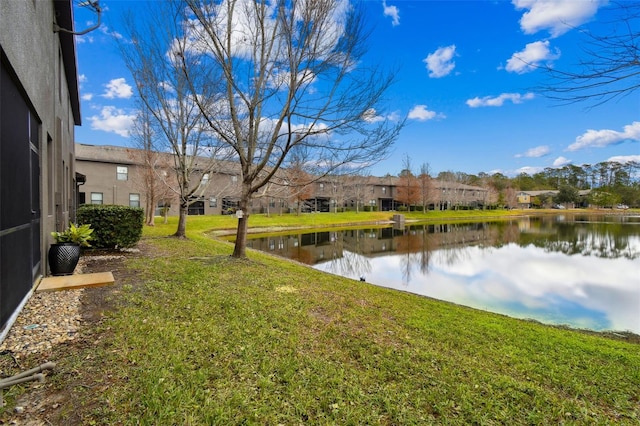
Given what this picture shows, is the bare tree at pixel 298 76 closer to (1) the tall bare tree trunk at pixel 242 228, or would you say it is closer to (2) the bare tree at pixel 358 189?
(1) the tall bare tree trunk at pixel 242 228

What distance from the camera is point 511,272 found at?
43.2 ft

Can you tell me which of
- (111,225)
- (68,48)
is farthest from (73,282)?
(68,48)

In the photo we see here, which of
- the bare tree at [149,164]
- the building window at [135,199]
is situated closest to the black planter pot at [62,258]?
the bare tree at [149,164]

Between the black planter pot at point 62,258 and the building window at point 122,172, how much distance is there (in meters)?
26.7

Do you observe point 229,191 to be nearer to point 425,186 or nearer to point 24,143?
point 24,143

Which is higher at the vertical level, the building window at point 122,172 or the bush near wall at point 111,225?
the building window at point 122,172

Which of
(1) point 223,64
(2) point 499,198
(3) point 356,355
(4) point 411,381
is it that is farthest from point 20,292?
(2) point 499,198

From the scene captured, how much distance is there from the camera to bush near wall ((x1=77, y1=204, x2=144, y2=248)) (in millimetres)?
9148

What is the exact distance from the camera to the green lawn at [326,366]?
268cm

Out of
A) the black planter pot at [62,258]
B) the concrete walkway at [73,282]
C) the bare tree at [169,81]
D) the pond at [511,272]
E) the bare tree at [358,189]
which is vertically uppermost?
the bare tree at [169,81]

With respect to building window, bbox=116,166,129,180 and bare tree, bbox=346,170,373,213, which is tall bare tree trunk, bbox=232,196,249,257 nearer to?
building window, bbox=116,166,129,180

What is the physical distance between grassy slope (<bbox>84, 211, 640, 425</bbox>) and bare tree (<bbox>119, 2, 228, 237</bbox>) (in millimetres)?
5987

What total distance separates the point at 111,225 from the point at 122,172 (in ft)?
76.8

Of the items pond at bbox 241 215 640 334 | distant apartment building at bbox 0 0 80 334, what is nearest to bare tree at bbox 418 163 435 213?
pond at bbox 241 215 640 334
